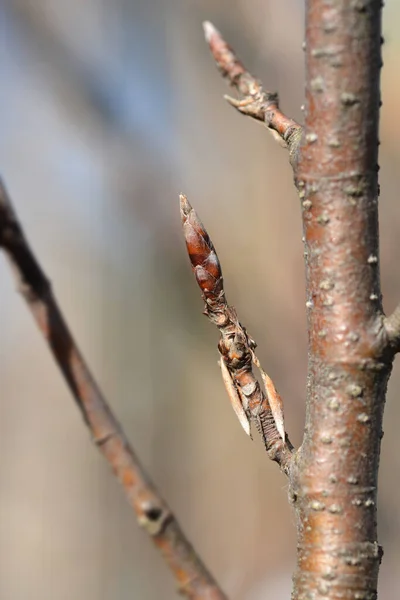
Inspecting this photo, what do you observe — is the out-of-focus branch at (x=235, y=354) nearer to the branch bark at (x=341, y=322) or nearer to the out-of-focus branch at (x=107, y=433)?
the branch bark at (x=341, y=322)

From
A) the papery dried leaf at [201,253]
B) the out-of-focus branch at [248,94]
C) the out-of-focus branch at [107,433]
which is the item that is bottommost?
the out-of-focus branch at [107,433]

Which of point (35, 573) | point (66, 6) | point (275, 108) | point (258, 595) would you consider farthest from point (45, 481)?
point (275, 108)

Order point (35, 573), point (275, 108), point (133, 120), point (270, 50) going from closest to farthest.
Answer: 1. point (275, 108)
2. point (270, 50)
3. point (133, 120)
4. point (35, 573)

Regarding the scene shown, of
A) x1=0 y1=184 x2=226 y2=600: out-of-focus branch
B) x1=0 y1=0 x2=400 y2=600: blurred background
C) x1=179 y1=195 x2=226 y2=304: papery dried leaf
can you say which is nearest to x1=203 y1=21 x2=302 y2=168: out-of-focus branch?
x1=179 y1=195 x2=226 y2=304: papery dried leaf

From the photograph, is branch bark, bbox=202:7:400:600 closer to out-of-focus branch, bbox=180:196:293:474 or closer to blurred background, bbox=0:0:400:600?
out-of-focus branch, bbox=180:196:293:474

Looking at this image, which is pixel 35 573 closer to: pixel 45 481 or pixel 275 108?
pixel 45 481

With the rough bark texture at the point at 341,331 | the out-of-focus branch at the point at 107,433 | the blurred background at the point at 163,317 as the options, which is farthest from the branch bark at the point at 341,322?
the blurred background at the point at 163,317

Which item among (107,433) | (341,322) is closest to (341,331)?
(341,322)
